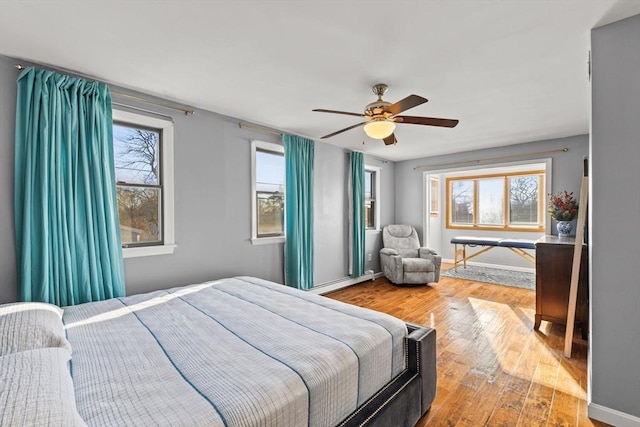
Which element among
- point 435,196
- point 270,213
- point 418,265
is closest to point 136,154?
point 270,213

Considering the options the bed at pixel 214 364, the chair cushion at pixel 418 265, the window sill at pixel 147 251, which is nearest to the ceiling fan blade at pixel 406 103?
the bed at pixel 214 364

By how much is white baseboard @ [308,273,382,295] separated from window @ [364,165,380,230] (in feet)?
3.32

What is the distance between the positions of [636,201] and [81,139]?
385 centimetres

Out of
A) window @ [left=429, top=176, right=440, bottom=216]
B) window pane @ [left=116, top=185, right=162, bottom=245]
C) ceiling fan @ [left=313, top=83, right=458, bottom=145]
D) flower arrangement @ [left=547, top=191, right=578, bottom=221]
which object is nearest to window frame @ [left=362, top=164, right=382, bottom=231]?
window @ [left=429, top=176, right=440, bottom=216]

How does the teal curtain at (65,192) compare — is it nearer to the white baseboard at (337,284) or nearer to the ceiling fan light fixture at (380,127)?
the ceiling fan light fixture at (380,127)

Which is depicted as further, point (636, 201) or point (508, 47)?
point (508, 47)

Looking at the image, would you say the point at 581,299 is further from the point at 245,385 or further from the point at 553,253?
the point at 245,385

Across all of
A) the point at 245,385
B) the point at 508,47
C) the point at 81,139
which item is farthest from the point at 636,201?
the point at 81,139

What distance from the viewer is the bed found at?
98 centimetres

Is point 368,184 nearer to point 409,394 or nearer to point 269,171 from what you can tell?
point 269,171

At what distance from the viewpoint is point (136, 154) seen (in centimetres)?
279

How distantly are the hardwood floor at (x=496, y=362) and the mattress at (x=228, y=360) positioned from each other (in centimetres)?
74

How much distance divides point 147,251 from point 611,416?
3.64m

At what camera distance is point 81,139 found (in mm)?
2289
